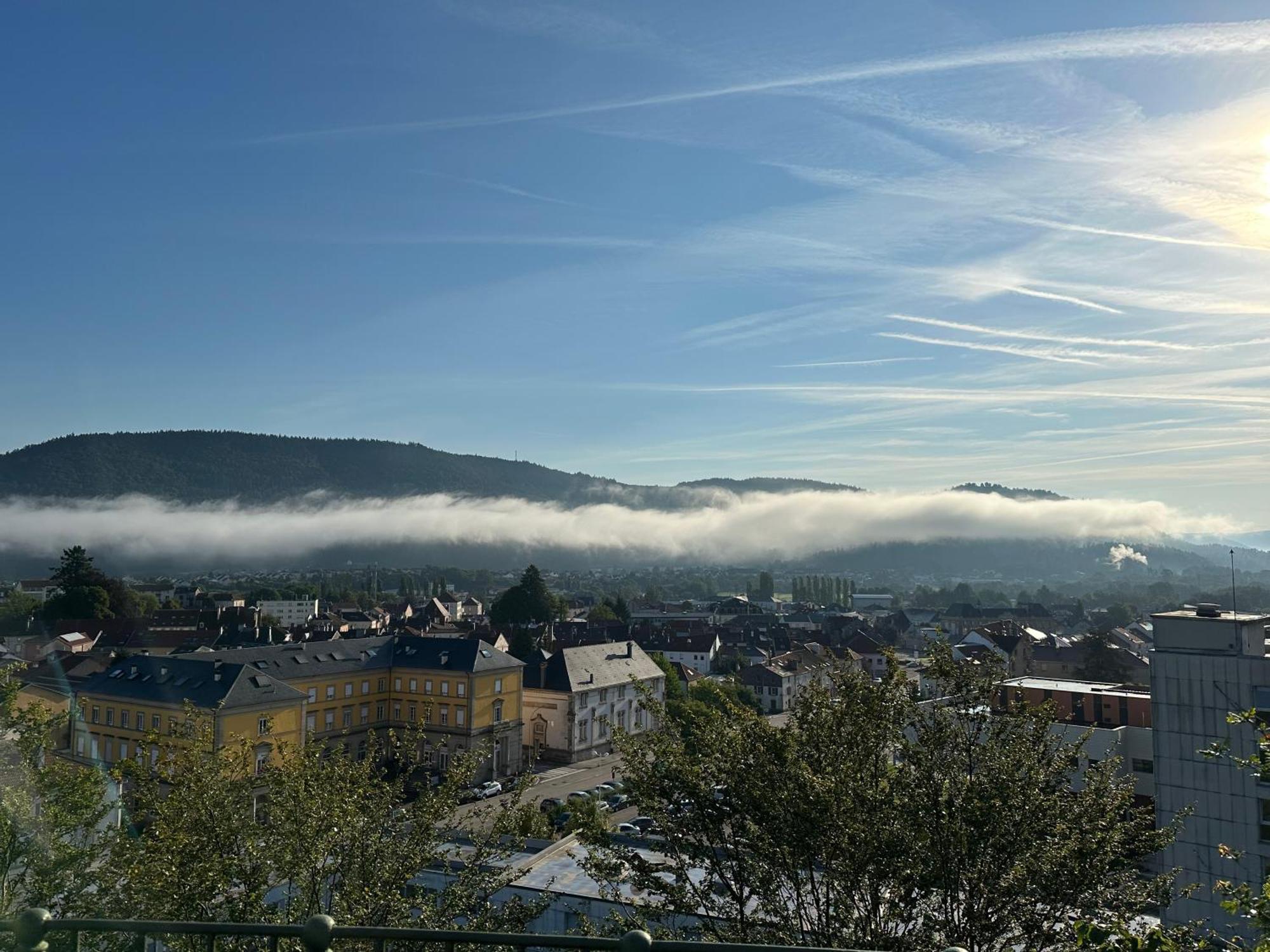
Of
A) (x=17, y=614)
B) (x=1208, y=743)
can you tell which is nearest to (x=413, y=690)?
(x=1208, y=743)

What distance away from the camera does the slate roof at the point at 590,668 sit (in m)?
56.5

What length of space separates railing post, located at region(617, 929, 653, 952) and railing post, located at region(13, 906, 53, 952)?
8.76 feet

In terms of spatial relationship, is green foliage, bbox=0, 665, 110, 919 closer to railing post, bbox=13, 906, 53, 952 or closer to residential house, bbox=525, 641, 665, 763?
railing post, bbox=13, 906, 53, 952

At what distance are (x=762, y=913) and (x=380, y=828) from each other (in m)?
5.12

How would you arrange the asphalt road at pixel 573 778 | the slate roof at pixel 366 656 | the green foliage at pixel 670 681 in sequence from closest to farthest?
1. the asphalt road at pixel 573 778
2. the slate roof at pixel 366 656
3. the green foliage at pixel 670 681

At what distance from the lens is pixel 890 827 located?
902 cm

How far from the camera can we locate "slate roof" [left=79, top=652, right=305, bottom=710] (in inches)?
1585

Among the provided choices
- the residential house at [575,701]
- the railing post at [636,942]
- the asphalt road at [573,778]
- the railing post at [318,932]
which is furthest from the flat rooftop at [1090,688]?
the railing post at [318,932]

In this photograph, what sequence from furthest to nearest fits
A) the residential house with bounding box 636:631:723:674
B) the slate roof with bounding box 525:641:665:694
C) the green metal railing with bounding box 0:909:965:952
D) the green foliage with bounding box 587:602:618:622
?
the green foliage with bounding box 587:602:618:622 < the residential house with bounding box 636:631:723:674 < the slate roof with bounding box 525:641:665:694 < the green metal railing with bounding box 0:909:965:952

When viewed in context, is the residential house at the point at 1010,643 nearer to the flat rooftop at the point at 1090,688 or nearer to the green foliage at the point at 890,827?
the flat rooftop at the point at 1090,688

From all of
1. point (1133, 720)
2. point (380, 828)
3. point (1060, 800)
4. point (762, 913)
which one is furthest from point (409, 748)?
point (1133, 720)

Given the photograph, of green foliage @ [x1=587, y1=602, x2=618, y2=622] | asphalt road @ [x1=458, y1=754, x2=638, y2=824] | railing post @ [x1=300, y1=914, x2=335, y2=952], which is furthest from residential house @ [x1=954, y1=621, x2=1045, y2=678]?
railing post @ [x1=300, y1=914, x2=335, y2=952]

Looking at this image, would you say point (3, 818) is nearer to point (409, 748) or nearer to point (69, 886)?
point (69, 886)

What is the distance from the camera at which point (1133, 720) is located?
39656 millimetres
